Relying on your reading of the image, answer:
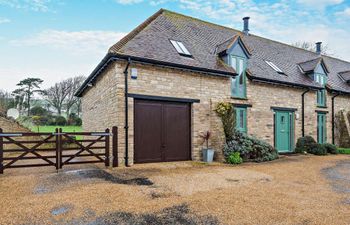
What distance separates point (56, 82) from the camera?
40.3m

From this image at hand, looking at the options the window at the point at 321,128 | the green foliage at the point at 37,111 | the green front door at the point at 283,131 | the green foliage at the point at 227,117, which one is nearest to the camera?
the green foliage at the point at 227,117

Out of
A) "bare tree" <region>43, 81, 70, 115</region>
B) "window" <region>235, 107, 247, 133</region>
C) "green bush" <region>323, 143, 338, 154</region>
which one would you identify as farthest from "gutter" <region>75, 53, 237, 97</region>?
"bare tree" <region>43, 81, 70, 115</region>

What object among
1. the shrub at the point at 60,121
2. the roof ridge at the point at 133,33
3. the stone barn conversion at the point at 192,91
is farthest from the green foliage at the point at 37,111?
the roof ridge at the point at 133,33

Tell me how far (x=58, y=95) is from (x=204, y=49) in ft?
114

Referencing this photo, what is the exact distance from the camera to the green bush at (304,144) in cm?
1368

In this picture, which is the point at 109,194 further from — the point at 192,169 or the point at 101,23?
the point at 101,23

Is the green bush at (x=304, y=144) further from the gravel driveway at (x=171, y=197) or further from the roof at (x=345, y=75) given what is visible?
the roof at (x=345, y=75)

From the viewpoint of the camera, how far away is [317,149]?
13391 millimetres

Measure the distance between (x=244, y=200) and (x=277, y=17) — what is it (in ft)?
38.1

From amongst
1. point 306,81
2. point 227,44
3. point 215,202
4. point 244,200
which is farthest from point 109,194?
point 306,81

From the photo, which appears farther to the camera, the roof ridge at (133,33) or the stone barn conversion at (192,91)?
the roof ridge at (133,33)

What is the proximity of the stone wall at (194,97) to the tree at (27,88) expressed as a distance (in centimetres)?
3002

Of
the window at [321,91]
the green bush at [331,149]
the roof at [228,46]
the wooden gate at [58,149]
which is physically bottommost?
the green bush at [331,149]

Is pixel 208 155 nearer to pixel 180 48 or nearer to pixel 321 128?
pixel 180 48
